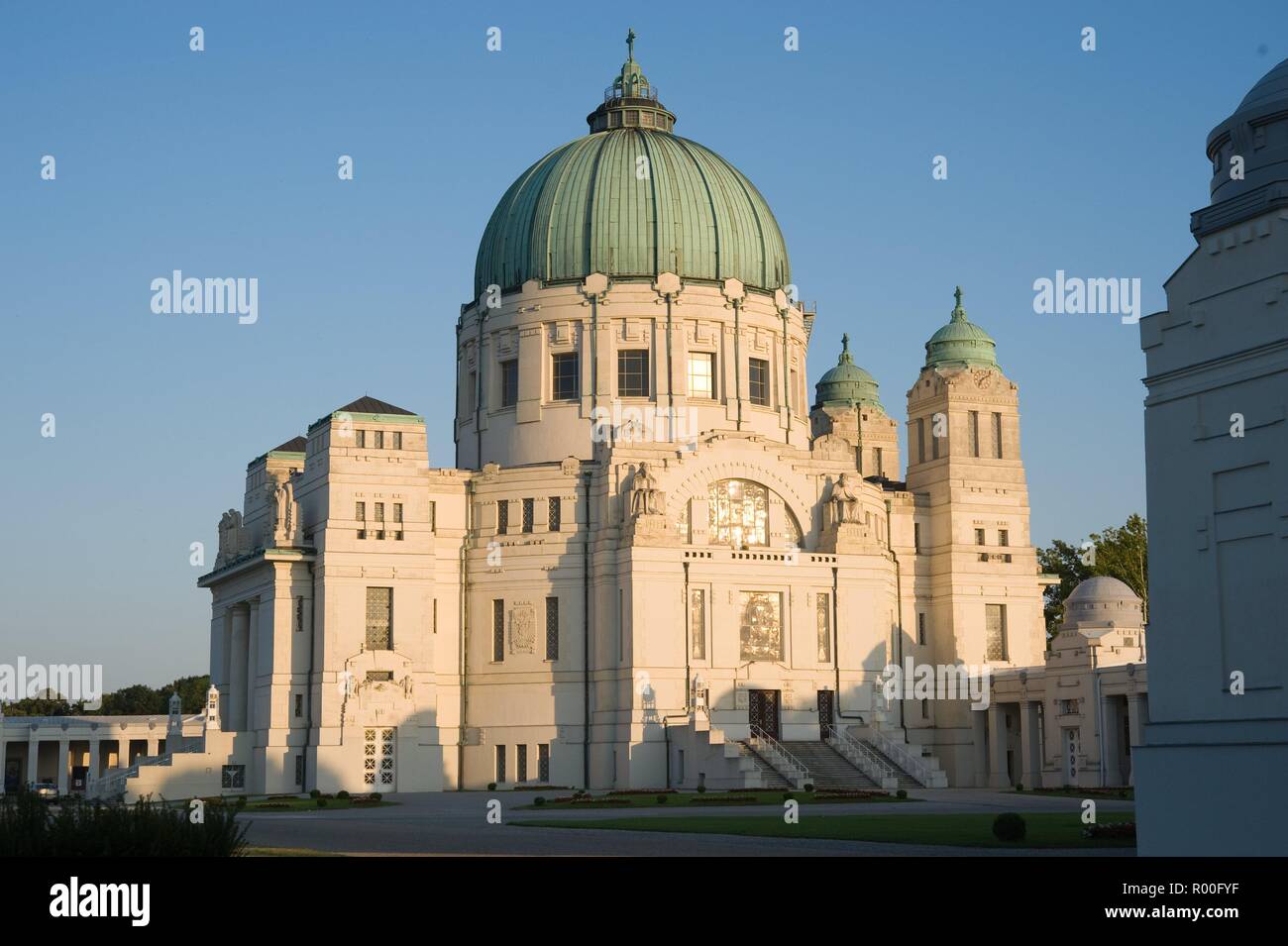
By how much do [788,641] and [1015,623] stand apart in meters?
14.6

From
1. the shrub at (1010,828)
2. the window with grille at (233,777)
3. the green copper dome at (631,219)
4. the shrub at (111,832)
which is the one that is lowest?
the window with grille at (233,777)

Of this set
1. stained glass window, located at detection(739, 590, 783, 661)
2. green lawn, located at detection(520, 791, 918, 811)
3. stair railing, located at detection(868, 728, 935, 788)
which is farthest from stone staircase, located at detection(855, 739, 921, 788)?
green lawn, located at detection(520, 791, 918, 811)

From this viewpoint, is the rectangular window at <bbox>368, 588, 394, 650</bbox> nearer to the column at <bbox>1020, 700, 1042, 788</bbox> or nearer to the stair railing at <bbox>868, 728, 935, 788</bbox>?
the stair railing at <bbox>868, 728, 935, 788</bbox>

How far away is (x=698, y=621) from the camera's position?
80062 millimetres

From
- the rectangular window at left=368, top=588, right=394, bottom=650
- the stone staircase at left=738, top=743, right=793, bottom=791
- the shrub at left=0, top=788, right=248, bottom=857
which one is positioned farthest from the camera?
the rectangular window at left=368, top=588, right=394, bottom=650

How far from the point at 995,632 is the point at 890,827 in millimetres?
49490

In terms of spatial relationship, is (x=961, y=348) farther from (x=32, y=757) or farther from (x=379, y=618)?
(x=32, y=757)

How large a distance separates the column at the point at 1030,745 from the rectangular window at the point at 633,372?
24.4 m

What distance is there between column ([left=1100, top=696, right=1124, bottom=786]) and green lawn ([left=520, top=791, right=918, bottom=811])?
1349cm

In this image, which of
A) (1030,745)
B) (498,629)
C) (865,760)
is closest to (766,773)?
(865,760)

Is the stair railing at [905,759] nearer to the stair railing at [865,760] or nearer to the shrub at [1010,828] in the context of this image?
the stair railing at [865,760]

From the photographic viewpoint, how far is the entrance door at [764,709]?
80125 mm

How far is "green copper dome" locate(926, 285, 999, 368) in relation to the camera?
9106cm

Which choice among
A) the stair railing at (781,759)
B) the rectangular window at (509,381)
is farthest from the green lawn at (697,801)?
the rectangular window at (509,381)
